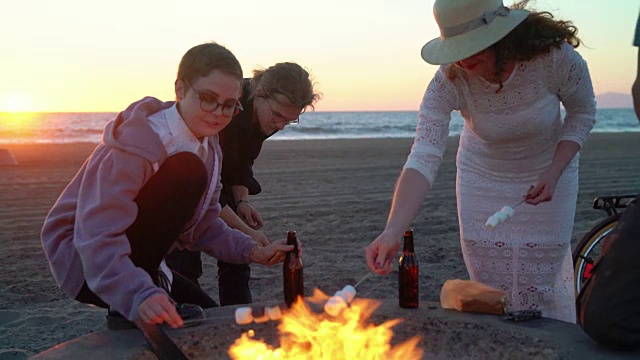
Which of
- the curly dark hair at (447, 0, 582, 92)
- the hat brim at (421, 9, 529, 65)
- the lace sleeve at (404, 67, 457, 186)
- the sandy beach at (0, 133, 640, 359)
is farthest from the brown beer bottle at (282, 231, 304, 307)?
the sandy beach at (0, 133, 640, 359)

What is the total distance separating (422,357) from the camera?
2.72 m

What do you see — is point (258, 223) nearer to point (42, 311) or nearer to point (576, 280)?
point (42, 311)

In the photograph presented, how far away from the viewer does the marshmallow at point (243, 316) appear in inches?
106

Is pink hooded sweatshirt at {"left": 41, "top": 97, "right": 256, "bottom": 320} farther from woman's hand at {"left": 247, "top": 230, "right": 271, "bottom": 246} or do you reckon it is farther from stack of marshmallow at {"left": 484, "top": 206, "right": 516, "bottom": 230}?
stack of marshmallow at {"left": 484, "top": 206, "right": 516, "bottom": 230}

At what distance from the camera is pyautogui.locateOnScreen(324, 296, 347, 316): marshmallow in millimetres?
2738

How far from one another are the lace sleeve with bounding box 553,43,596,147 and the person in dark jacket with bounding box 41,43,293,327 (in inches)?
60.1

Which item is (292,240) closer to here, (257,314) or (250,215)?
(257,314)

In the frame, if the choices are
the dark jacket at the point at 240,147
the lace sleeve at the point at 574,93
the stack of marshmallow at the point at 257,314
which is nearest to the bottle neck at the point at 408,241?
the stack of marshmallow at the point at 257,314

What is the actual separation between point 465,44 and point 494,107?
1.53 feet

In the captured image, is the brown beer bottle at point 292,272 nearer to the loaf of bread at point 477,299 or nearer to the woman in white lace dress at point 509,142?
the woman in white lace dress at point 509,142

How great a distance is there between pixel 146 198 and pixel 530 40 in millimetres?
1901

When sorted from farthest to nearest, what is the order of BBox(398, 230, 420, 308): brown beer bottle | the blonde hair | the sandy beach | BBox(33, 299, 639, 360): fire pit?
the sandy beach → the blonde hair → BBox(398, 230, 420, 308): brown beer bottle → BBox(33, 299, 639, 360): fire pit

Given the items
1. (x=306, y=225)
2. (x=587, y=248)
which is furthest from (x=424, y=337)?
(x=306, y=225)

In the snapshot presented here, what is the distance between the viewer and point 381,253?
106 inches
